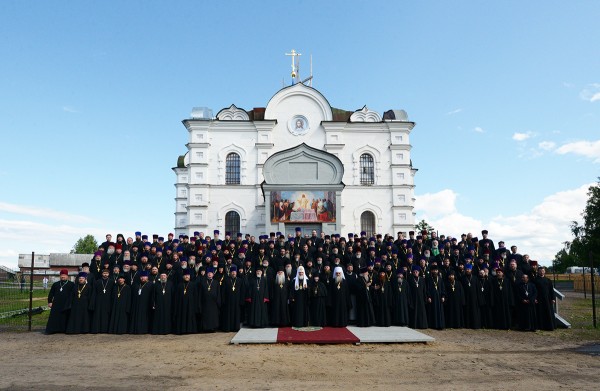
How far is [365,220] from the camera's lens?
28750 millimetres

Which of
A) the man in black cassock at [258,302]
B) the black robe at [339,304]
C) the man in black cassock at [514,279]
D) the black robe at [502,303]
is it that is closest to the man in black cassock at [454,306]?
the black robe at [502,303]

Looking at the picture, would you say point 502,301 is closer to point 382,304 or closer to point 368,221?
point 382,304

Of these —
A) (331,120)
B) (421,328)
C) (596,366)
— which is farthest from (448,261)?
(331,120)

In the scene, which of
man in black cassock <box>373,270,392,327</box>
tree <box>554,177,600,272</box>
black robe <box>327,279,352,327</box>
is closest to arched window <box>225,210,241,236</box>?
black robe <box>327,279,352,327</box>

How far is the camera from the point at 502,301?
40.9ft

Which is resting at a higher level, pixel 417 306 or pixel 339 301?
pixel 339 301

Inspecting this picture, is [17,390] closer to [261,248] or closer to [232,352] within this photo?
[232,352]

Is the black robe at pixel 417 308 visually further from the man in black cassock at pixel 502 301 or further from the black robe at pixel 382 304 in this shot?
the man in black cassock at pixel 502 301

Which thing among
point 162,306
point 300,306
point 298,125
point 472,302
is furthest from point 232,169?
point 472,302

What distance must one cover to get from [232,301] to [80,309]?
12.6ft

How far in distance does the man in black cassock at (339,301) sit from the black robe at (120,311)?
521cm

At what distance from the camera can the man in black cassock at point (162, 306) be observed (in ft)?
38.2

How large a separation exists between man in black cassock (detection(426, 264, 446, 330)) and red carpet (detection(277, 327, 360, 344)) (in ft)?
8.36

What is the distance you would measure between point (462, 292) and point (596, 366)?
4.57 meters
